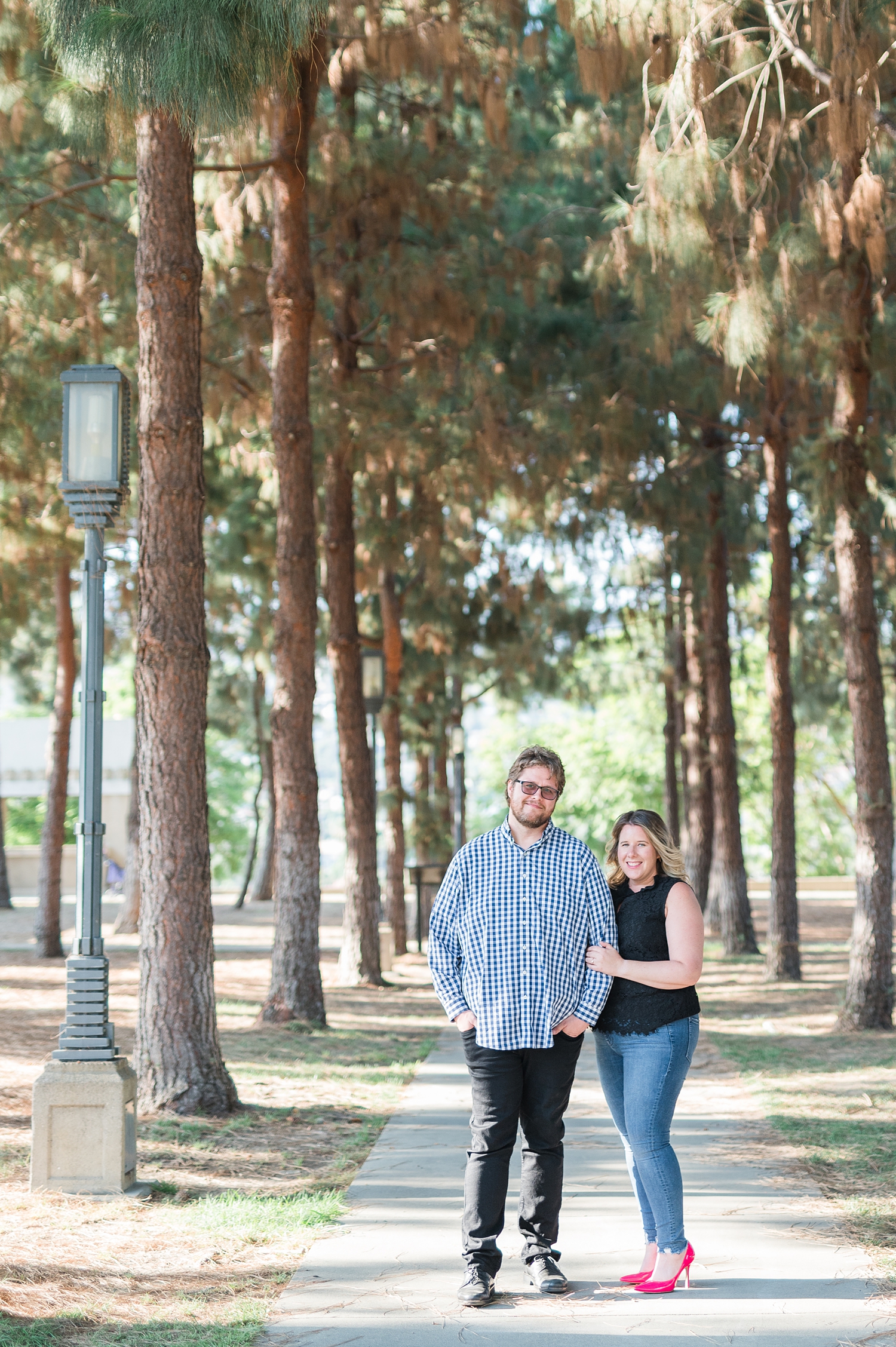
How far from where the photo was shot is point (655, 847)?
14.7ft

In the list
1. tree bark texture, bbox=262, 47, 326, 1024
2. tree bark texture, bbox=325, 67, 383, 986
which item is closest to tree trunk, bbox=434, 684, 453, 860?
tree bark texture, bbox=325, 67, 383, 986

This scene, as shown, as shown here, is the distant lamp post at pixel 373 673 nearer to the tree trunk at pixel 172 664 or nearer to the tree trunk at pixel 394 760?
Result: the tree trunk at pixel 394 760

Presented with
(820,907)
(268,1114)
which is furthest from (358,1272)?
(820,907)

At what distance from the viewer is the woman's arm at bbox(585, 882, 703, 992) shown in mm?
4285

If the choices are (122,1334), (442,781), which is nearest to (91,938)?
(122,1334)

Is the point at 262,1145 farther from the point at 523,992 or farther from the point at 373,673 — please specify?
the point at 373,673

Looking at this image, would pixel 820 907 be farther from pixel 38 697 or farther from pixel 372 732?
pixel 38 697

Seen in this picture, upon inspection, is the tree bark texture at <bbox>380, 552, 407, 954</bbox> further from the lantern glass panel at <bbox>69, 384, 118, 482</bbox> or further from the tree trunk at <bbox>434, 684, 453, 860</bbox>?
the lantern glass panel at <bbox>69, 384, 118, 482</bbox>

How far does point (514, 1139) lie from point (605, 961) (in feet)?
2.12

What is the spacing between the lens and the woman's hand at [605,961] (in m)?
4.32

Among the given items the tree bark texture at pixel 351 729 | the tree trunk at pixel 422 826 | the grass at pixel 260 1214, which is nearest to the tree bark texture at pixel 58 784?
the tree bark texture at pixel 351 729

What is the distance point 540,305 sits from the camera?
50.2 ft

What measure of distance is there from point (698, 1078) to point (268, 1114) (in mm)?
3303

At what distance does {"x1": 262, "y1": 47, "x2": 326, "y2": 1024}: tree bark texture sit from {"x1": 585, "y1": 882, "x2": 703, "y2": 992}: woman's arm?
6916 mm
